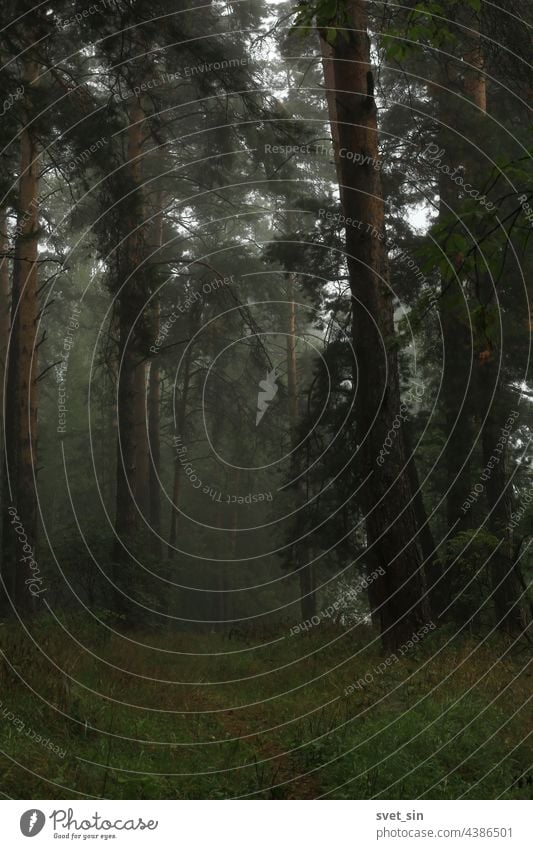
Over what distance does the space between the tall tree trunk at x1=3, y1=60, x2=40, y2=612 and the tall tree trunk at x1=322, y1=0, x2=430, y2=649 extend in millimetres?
7192

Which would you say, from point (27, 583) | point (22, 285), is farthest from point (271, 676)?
point (22, 285)

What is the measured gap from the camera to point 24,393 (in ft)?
59.9

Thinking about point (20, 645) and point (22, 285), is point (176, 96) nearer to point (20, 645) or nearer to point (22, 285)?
point (22, 285)

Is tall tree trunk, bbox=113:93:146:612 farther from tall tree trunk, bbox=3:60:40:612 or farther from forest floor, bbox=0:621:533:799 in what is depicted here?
forest floor, bbox=0:621:533:799

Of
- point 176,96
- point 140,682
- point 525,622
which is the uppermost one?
point 176,96

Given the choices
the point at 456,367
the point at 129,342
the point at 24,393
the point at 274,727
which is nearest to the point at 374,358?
the point at 274,727

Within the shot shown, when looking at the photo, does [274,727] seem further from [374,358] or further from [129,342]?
[129,342]

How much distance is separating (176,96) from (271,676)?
1999 cm

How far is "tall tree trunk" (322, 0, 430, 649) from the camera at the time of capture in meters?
10.5

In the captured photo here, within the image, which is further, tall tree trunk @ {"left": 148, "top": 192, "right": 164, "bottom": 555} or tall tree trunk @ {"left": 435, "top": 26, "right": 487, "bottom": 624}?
tall tree trunk @ {"left": 148, "top": 192, "right": 164, "bottom": 555}

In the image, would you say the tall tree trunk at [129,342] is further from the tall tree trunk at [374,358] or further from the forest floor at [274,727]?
the forest floor at [274,727]

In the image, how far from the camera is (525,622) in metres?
12.3

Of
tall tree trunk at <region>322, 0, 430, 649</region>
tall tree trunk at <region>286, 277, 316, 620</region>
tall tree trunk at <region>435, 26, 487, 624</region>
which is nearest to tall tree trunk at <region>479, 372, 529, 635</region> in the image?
tall tree trunk at <region>435, 26, 487, 624</region>

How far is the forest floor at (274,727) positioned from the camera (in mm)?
5945
